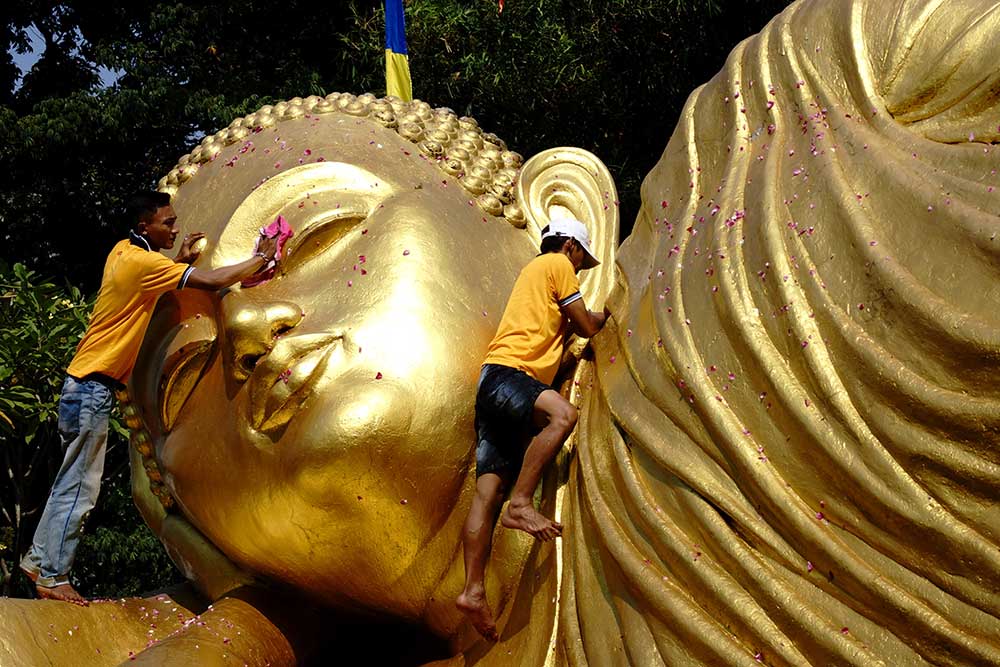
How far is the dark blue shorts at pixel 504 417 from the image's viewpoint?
2721 millimetres

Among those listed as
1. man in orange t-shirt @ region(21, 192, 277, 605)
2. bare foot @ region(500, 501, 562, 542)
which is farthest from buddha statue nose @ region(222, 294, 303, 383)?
bare foot @ region(500, 501, 562, 542)

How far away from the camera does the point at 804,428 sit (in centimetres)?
234

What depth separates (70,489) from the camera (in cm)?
348

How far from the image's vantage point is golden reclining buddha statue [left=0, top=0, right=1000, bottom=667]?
2232 mm

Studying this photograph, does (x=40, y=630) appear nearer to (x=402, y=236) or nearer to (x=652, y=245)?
(x=402, y=236)

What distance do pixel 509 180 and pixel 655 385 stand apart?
1.01m

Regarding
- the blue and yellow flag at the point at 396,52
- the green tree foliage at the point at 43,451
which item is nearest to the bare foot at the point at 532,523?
the blue and yellow flag at the point at 396,52

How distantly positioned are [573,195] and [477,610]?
125 cm

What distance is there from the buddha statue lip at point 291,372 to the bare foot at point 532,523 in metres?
0.56

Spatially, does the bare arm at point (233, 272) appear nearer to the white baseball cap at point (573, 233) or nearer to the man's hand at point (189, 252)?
the man's hand at point (189, 252)

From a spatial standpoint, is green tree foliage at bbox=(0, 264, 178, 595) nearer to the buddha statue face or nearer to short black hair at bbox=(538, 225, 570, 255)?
the buddha statue face

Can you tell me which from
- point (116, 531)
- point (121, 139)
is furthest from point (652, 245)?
point (121, 139)

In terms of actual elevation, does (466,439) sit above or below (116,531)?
above

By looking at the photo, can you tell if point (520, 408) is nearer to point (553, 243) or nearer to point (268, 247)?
point (553, 243)
